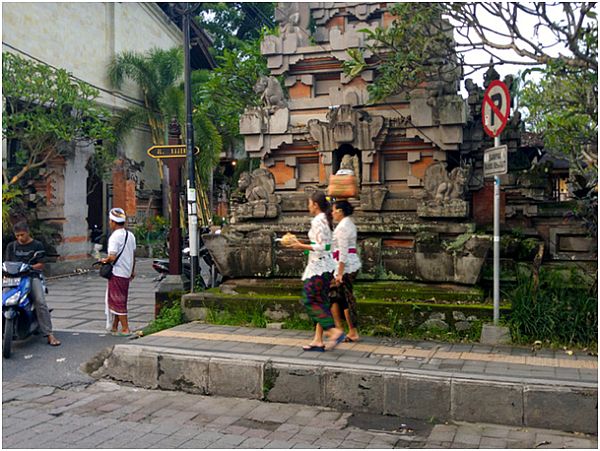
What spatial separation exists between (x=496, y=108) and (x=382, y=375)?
11.1ft

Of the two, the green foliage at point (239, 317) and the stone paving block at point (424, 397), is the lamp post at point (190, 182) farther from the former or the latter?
the stone paving block at point (424, 397)

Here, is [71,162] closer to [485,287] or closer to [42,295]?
[42,295]

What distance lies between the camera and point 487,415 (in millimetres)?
5469

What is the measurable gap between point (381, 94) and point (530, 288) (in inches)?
128

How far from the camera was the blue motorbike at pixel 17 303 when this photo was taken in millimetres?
7512

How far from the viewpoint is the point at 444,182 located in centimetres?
852

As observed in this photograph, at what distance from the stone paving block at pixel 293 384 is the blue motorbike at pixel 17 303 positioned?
343 centimetres

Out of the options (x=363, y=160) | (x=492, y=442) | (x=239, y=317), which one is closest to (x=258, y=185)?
(x=363, y=160)

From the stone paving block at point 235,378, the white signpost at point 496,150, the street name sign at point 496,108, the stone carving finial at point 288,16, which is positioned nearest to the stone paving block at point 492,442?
the white signpost at point 496,150

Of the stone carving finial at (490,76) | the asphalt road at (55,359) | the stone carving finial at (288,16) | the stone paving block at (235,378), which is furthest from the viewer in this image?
the stone carving finial at (490,76)

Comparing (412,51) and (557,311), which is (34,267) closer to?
(412,51)

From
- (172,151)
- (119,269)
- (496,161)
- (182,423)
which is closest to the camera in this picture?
(182,423)

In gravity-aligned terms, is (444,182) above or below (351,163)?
below

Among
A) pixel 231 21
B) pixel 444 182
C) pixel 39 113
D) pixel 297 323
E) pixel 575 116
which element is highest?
pixel 231 21
